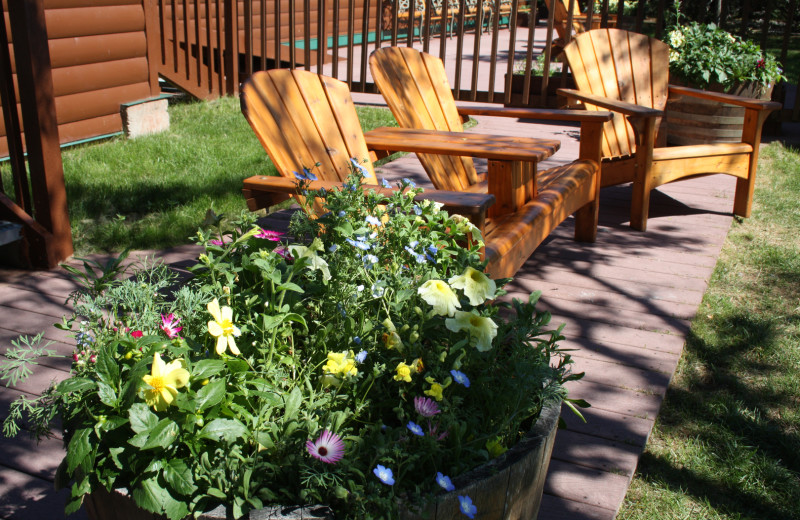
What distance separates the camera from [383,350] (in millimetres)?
1541

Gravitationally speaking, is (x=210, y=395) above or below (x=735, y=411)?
above

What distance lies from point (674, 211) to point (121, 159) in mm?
3827

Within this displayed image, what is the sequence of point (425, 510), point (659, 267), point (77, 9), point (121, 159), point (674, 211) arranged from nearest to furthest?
1. point (425, 510)
2. point (659, 267)
3. point (674, 211)
4. point (121, 159)
5. point (77, 9)

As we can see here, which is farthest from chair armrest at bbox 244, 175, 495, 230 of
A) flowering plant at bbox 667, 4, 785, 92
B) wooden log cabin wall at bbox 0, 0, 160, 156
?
wooden log cabin wall at bbox 0, 0, 160, 156

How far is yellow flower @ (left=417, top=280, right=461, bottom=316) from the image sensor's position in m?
1.48

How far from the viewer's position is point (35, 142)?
335 centimetres

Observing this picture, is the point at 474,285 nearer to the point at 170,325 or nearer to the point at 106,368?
the point at 170,325

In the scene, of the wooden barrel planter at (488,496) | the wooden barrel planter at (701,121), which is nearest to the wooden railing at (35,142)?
the wooden barrel planter at (488,496)

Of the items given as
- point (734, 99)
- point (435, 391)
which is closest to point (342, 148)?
point (435, 391)

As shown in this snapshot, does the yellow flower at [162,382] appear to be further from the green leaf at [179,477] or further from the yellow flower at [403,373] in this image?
the yellow flower at [403,373]

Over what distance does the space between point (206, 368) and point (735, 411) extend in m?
1.86

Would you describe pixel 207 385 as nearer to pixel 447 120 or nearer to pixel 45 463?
pixel 45 463

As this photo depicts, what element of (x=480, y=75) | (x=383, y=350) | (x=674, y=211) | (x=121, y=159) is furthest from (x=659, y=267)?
(x=480, y=75)

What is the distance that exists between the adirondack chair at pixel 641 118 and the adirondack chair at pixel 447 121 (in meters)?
0.34
